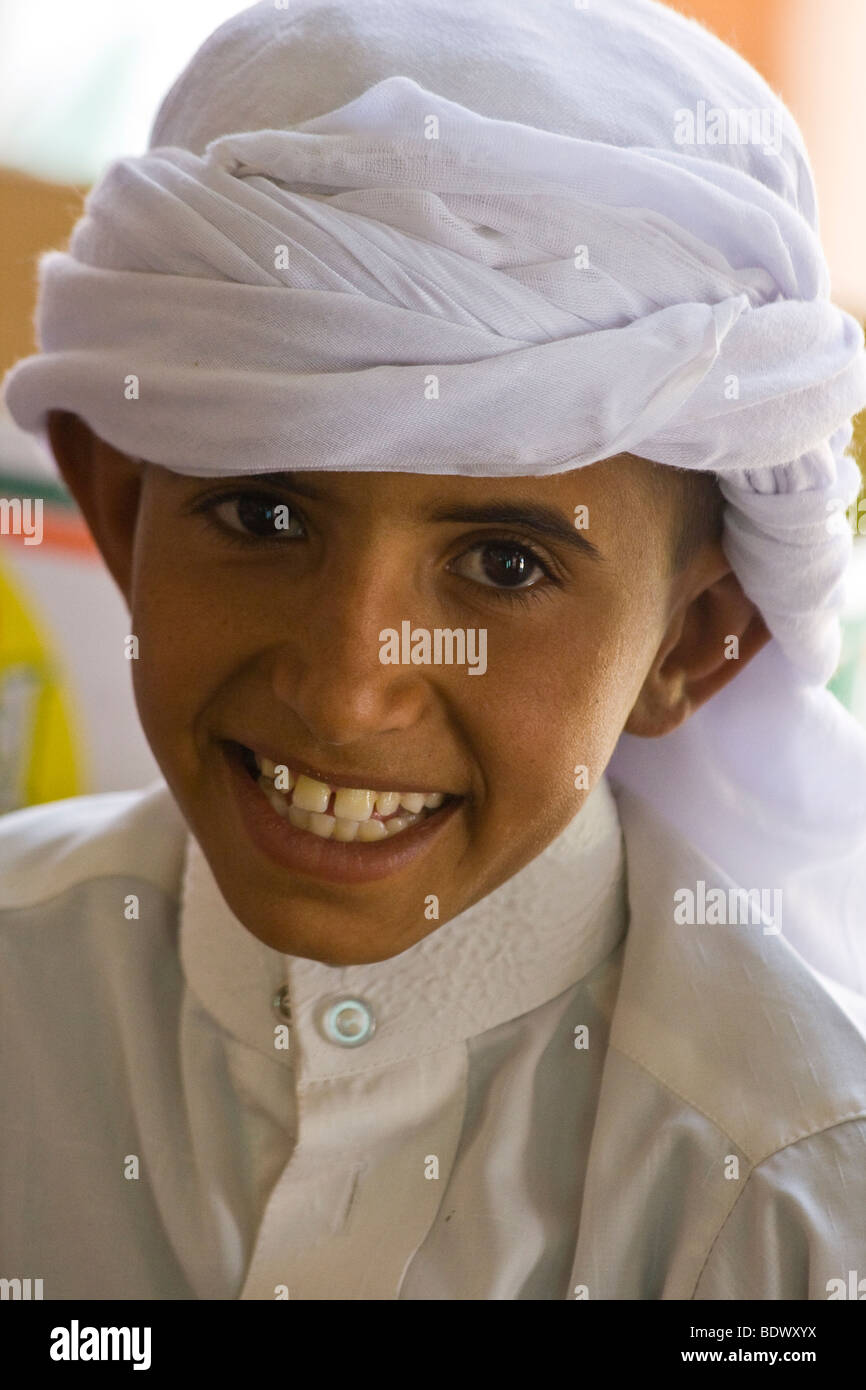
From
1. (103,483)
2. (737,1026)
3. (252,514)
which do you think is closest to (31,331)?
(103,483)

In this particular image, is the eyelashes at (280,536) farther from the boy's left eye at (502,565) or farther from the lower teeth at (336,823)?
the lower teeth at (336,823)

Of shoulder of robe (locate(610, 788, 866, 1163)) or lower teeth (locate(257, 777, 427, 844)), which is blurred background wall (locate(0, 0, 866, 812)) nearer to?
shoulder of robe (locate(610, 788, 866, 1163))

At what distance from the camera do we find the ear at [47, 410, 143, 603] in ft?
3.85

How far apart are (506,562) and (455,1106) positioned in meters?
0.44

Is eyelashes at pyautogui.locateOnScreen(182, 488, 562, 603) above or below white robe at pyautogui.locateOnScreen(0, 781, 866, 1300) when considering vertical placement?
above

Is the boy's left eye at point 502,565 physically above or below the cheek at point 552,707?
above

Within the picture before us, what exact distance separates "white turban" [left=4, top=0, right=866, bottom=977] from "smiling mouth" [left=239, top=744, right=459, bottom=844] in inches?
8.9

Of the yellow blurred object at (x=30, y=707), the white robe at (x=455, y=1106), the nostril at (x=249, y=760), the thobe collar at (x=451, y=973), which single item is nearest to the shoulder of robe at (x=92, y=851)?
the white robe at (x=455, y=1106)

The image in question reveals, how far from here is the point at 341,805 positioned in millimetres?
1031

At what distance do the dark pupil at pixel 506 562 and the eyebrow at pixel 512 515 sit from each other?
2 centimetres

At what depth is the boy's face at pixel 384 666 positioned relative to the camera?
3.15 feet

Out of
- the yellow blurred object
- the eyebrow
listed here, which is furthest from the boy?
the yellow blurred object

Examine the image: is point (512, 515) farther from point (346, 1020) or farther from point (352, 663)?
point (346, 1020)

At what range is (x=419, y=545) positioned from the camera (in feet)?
3.18
